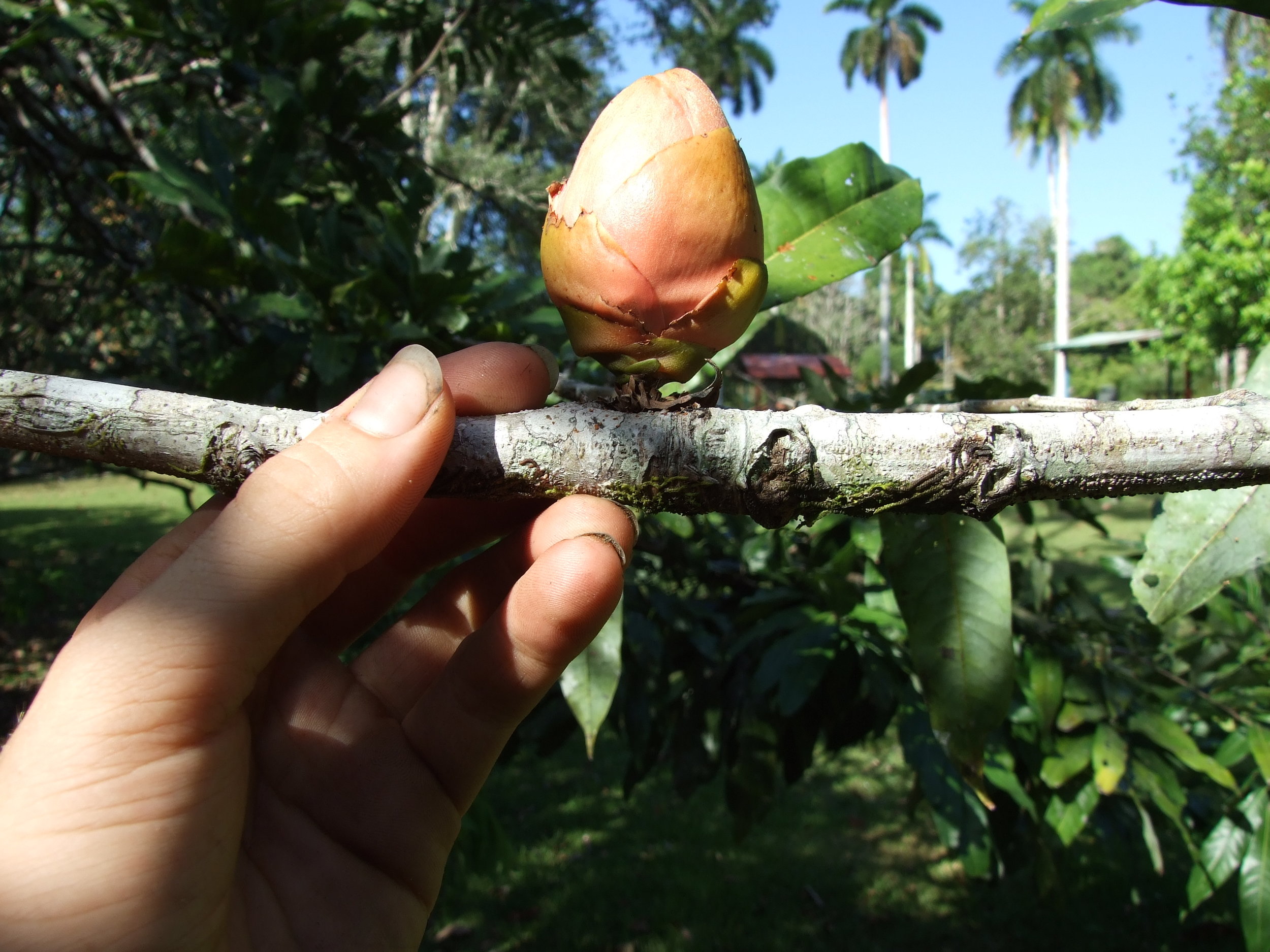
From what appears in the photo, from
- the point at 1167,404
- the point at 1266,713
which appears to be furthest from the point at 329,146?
the point at 1266,713

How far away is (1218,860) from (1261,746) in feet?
1.24

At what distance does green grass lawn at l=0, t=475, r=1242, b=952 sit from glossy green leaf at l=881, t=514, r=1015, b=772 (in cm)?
149

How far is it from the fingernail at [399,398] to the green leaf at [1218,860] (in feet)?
8.29

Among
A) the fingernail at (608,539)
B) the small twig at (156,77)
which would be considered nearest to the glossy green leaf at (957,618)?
the fingernail at (608,539)

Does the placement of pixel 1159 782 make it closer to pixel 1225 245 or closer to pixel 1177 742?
pixel 1177 742

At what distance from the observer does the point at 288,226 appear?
78.9 inches

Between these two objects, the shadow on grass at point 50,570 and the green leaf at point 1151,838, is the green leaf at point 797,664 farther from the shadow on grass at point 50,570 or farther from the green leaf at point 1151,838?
the shadow on grass at point 50,570

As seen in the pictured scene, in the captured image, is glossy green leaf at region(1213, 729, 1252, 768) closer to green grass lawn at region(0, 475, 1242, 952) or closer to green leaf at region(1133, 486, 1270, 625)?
green grass lawn at region(0, 475, 1242, 952)

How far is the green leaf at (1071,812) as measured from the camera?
2148mm

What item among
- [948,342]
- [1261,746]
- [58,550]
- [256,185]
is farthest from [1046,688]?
[948,342]

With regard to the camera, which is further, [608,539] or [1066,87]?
[1066,87]

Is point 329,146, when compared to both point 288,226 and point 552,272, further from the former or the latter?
point 552,272

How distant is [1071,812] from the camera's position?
2.17 meters

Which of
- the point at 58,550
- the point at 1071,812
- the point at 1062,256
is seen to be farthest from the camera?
the point at 1062,256
